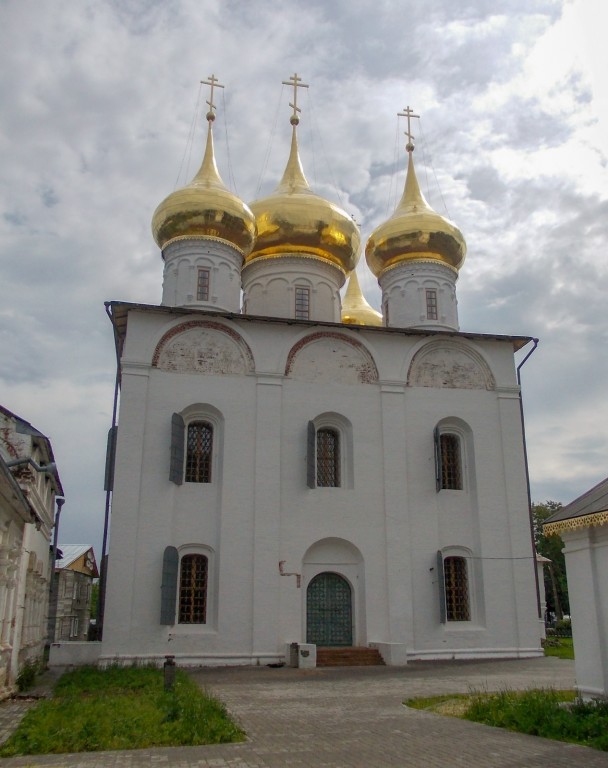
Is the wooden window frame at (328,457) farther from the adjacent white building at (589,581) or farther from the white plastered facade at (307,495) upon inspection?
the adjacent white building at (589,581)

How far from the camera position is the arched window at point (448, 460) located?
1691cm

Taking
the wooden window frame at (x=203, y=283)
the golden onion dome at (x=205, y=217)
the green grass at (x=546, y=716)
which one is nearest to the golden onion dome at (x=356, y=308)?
the golden onion dome at (x=205, y=217)

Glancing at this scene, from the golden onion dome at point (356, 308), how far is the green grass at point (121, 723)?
1756 centimetres

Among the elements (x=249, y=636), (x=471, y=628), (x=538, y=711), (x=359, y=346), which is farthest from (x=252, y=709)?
(x=359, y=346)

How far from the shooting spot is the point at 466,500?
17172 millimetres

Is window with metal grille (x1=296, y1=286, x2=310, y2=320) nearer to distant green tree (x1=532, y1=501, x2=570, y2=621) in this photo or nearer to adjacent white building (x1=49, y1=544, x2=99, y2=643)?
adjacent white building (x1=49, y1=544, x2=99, y2=643)

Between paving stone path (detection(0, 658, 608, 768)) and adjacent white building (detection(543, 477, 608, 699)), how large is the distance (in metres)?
1.48

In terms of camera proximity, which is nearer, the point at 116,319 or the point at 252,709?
the point at 252,709

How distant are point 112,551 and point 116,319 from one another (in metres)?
5.77

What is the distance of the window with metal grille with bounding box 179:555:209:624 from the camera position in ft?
50.1

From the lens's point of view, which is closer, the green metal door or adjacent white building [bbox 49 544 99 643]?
the green metal door

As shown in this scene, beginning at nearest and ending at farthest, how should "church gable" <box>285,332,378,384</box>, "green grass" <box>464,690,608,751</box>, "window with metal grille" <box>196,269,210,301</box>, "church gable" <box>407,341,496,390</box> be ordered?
"green grass" <box>464,690,608,751</box> < "church gable" <box>285,332,378,384</box> < "church gable" <box>407,341,496,390</box> < "window with metal grille" <box>196,269,210,301</box>

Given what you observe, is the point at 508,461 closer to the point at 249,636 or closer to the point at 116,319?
the point at 249,636

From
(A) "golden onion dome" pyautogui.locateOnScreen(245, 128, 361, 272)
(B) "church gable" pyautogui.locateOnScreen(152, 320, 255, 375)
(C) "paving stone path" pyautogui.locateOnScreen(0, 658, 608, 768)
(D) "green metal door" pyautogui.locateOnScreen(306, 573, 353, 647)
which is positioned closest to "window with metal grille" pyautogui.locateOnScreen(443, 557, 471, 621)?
(D) "green metal door" pyautogui.locateOnScreen(306, 573, 353, 647)
